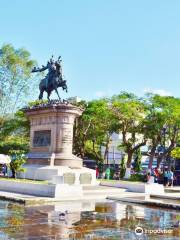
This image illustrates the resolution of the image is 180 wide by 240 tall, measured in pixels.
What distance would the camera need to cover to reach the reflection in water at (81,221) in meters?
10.3

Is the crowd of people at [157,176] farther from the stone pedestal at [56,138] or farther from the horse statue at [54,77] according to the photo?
the horse statue at [54,77]

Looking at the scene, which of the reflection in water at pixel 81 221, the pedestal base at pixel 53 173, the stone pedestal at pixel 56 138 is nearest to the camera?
the reflection in water at pixel 81 221

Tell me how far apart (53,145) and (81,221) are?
50.7ft

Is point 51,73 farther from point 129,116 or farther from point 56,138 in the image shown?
point 129,116

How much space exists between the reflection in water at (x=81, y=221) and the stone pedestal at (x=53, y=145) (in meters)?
9.31

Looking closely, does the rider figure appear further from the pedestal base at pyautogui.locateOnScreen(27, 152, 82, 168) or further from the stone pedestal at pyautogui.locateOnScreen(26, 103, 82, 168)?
the pedestal base at pyautogui.locateOnScreen(27, 152, 82, 168)

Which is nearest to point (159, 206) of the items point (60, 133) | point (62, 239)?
point (62, 239)

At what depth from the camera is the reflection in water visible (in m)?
10.3

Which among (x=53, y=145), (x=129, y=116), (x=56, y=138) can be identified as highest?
(x=129, y=116)

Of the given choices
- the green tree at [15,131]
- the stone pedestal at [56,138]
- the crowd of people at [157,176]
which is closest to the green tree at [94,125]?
the crowd of people at [157,176]

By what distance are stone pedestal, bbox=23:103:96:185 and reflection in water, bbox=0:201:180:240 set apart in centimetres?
931

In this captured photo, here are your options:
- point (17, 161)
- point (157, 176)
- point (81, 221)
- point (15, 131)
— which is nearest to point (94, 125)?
point (15, 131)

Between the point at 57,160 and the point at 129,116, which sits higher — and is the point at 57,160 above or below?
below

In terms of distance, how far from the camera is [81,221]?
40.8ft
